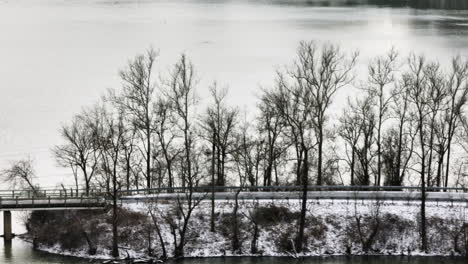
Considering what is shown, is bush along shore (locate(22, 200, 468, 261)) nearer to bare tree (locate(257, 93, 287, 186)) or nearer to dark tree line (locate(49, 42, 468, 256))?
dark tree line (locate(49, 42, 468, 256))

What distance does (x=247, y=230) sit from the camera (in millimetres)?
44188

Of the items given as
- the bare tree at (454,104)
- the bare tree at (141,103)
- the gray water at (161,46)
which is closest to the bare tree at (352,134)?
the bare tree at (454,104)

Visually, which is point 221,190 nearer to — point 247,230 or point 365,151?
point 247,230

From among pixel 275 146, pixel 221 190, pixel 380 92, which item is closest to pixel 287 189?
pixel 221 190

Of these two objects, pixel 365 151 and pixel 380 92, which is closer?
pixel 365 151

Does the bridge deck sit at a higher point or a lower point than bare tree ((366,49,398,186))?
lower

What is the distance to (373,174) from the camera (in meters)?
57.4

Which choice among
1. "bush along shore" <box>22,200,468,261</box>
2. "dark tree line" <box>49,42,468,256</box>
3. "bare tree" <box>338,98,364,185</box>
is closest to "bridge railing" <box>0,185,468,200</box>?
"dark tree line" <box>49,42,468,256</box>

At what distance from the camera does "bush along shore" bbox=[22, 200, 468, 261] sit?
43.0 meters

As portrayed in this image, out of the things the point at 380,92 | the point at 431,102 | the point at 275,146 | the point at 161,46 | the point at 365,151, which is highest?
the point at 161,46

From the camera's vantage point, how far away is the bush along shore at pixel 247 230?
43.0 metres

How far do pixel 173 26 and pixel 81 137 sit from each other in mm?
105599

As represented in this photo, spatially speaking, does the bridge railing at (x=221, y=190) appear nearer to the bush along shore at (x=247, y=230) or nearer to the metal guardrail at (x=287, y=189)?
the metal guardrail at (x=287, y=189)

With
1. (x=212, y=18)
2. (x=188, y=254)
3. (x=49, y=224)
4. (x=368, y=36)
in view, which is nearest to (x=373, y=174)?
(x=188, y=254)
